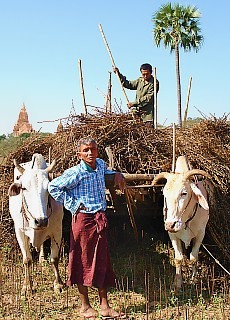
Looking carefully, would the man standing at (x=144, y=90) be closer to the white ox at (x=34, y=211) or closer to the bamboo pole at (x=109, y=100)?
the bamboo pole at (x=109, y=100)

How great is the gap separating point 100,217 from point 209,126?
118 inches

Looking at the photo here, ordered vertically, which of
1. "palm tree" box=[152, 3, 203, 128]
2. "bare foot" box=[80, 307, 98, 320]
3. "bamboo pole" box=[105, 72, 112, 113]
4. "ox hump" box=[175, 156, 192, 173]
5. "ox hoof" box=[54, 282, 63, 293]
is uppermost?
"palm tree" box=[152, 3, 203, 128]

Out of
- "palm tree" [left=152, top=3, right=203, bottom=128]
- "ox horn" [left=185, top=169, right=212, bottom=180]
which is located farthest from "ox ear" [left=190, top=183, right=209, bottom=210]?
"palm tree" [left=152, top=3, right=203, bottom=128]

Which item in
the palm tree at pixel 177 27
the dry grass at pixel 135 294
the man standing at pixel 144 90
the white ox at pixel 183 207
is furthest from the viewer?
the palm tree at pixel 177 27

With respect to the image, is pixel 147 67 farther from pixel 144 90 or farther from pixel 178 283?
pixel 178 283

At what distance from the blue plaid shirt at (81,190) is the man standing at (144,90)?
10.8 ft

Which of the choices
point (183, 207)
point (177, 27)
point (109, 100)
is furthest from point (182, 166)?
point (177, 27)

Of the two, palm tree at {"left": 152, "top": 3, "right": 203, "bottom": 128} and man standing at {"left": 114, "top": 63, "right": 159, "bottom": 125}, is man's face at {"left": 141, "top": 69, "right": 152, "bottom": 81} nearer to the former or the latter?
man standing at {"left": 114, "top": 63, "right": 159, "bottom": 125}

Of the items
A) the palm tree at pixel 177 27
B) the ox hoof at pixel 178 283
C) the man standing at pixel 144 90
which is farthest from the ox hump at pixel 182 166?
the palm tree at pixel 177 27

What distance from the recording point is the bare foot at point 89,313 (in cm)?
447

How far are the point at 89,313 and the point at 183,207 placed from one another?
1534 mm

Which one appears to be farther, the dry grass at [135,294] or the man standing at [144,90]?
the man standing at [144,90]

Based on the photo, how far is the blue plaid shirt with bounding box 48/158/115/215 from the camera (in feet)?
14.7

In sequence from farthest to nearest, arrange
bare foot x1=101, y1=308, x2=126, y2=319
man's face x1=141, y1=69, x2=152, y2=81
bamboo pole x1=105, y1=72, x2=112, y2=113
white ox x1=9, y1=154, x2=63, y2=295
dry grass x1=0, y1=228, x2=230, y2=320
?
man's face x1=141, y1=69, x2=152, y2=81 → bamboo pole x1=105, y1=72, x2=112, y2=113 → white ox x1=9, y1=154, x2=63, y2=295 → dry grass x1=0, y1=228, x2=230, y2=320 → bare foot x1=101, y1=308, x2=126, y2=319
